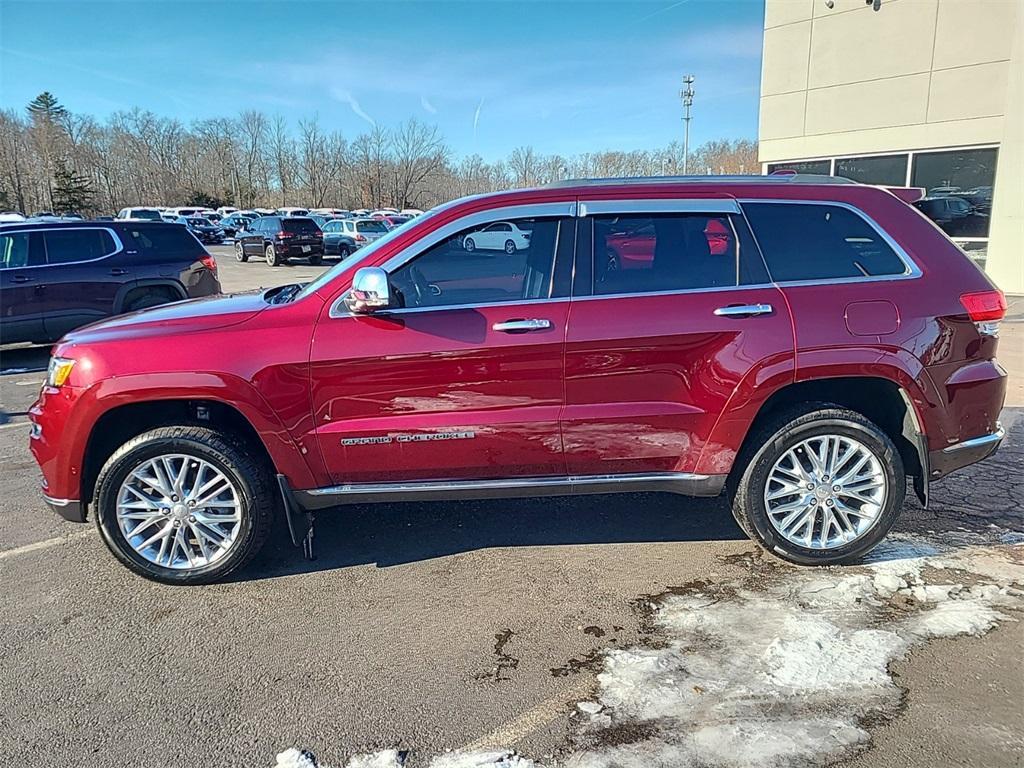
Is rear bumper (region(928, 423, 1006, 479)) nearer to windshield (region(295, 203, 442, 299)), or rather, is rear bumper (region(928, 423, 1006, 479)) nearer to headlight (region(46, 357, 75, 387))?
windshield (region(295, 203, 442, 299))

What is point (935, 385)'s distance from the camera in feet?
11.6

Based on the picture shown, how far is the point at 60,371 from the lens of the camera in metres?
3.49

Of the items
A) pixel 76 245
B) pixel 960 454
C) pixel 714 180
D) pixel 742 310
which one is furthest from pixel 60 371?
pixel 76 245

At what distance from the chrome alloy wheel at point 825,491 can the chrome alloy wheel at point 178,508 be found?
2.75 m

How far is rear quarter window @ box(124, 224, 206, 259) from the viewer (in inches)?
376

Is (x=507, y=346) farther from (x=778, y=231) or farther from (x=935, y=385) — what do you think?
(x=935, y=385)

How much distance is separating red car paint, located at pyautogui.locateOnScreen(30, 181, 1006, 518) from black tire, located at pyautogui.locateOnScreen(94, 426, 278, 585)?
160mm

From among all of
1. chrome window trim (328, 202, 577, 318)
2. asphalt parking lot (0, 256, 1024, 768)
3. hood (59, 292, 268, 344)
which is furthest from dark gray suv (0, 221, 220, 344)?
chrome window trim (328, 202, 577, 318)

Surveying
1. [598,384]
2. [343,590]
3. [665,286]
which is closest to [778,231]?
[665,286]

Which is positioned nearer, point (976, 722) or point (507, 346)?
point (976, 722)

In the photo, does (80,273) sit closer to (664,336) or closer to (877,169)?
(664,336)

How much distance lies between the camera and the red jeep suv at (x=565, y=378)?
134 inches

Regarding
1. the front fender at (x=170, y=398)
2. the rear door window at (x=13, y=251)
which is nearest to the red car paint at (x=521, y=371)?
the front fender at (x=170, y=398)

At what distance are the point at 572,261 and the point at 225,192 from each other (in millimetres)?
81340
